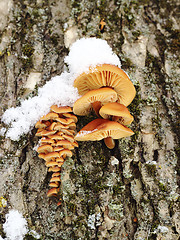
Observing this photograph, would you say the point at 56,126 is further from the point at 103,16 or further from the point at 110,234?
the point at 103,16

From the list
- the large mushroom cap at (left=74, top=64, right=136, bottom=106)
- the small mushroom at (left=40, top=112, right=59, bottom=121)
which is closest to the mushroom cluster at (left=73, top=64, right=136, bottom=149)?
the large mushroom cap at (left=74, top=64, right=136, bottom=106)

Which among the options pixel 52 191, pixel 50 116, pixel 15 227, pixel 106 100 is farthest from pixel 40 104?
pixel 15 227

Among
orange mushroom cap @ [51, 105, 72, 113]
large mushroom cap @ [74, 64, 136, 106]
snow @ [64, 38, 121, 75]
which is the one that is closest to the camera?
large mushroom cap @ [74, 64, 136, 106]

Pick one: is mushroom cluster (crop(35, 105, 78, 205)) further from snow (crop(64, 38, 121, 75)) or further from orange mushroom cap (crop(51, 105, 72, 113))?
snow (crop(64, 38, 121, 75))

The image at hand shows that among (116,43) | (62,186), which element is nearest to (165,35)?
(116,43)

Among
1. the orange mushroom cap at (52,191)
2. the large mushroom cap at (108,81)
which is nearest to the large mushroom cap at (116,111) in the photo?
the large mushroom cap at (108,81)

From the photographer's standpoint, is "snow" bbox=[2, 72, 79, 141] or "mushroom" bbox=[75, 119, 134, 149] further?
"snow" bbox=[2, 72, 79, 141]

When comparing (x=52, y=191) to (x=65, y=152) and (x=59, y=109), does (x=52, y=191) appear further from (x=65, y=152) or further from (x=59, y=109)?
(x=59, y=109)
